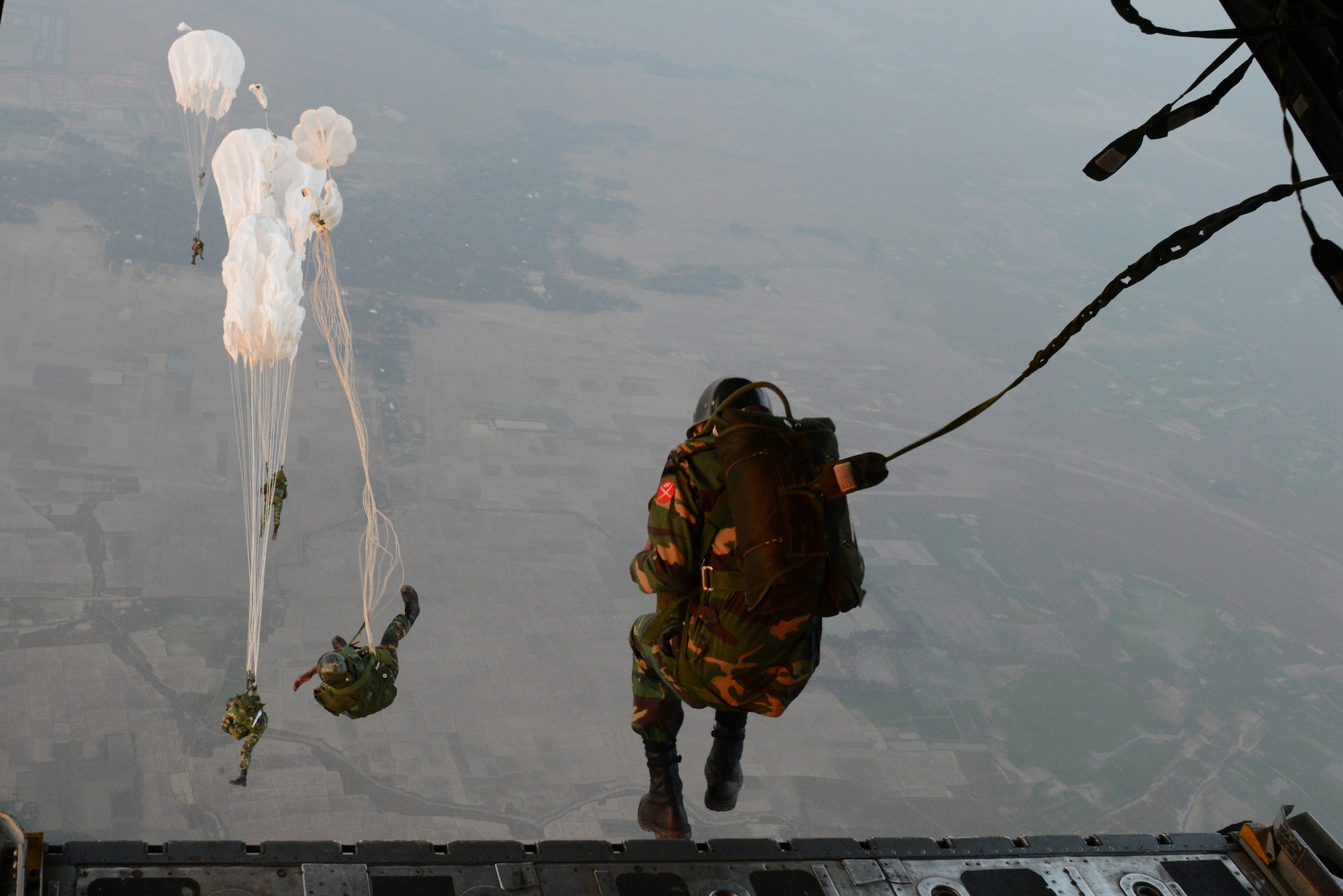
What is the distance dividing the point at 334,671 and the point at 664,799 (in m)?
7.17

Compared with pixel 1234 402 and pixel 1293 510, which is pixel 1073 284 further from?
pixel 1293 510

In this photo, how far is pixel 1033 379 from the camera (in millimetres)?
115562

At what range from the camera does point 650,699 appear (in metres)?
6.89

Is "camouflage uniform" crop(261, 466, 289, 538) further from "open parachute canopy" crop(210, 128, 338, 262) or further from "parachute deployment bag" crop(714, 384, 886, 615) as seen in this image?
"parachute deployment bag" crop(714, 384, 886, 615)

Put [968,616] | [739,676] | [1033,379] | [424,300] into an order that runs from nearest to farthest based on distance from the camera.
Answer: [739,676] → [968,616] → [424,300] → [1033,379]

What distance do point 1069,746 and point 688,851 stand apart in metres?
72.8

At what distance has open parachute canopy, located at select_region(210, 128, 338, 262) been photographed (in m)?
20.7

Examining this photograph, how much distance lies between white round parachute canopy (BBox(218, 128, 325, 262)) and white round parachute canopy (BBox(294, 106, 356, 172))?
3.83 metres

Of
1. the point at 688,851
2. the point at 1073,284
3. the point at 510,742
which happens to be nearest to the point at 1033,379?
the point at 1073,284

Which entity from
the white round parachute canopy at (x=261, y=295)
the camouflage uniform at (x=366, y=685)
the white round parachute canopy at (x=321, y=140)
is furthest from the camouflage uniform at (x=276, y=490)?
the camouflage uniform at (x=366, y=685)

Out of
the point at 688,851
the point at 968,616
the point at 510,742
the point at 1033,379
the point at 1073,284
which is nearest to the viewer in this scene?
the point at 688,851

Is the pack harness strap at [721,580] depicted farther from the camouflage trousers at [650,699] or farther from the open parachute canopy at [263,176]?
the open parachute canopy at [263,176]

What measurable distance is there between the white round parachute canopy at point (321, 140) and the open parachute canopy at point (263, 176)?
3.86 m

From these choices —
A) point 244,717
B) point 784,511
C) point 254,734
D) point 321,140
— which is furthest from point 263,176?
point 784,511
